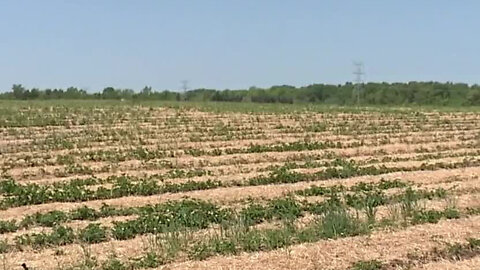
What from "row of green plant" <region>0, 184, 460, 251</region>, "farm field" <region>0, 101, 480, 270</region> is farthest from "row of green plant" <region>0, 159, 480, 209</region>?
"row of green plant" <region>0, 184, 460, 251</region>

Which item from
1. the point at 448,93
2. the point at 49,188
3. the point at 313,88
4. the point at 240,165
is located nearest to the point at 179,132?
the point at 240,165

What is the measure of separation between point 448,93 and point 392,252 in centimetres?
9555

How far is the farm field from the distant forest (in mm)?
72016

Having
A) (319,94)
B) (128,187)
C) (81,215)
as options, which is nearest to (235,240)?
(81,215)

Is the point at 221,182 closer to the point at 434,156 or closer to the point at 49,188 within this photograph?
the point at 49,188

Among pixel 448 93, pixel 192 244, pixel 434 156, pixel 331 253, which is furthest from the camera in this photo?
pixel 448 93

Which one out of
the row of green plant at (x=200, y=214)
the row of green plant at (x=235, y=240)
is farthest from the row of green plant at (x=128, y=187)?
the row of green plant at (x=235, y=240)

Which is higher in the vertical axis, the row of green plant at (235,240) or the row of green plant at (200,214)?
the row of green plant at (235,240)

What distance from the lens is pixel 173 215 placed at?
9219 millimetres

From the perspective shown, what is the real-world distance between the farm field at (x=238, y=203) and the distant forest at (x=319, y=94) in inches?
2835

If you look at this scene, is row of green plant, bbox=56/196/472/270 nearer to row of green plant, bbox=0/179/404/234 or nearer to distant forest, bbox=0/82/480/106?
row of green plant, bbox=0/179/404/234

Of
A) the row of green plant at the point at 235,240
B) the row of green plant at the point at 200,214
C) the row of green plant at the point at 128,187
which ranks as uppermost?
the row of green plant at the point at 235,240

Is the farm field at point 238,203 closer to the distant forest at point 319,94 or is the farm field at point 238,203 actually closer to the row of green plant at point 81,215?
the row of green plant at point 81,215

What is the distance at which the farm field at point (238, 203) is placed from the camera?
6.74 m
